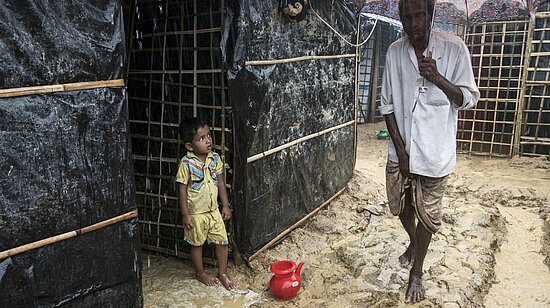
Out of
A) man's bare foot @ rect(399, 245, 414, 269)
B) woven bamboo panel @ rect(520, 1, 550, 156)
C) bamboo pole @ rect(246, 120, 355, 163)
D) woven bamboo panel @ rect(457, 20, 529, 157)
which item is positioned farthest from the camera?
woven bamboo panel @ rect(457, 20, 529, 157)

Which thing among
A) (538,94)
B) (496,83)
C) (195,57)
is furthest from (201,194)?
(538,94)

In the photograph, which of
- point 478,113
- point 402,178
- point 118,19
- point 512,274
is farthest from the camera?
point 478,113

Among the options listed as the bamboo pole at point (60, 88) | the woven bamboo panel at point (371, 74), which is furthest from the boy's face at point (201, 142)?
the woven bamboo panel at point (371, 74)

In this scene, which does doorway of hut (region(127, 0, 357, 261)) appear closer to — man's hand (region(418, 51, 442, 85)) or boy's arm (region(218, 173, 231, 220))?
boy's arm (region(218, 173, 231, 220))

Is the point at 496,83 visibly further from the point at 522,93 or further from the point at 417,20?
the point at 417,20

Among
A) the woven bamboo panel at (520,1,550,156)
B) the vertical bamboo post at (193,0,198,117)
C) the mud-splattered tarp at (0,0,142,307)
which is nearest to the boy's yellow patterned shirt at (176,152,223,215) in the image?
the vertical bamboo post at (193,0,198,117)

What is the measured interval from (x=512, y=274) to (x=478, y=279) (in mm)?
511

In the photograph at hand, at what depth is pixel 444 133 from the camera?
8.79 ft

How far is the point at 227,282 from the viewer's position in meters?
3.12

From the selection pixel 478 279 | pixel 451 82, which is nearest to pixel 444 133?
pixel 451 82

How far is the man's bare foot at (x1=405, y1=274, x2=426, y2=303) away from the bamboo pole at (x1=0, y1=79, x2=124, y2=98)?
2385 mm

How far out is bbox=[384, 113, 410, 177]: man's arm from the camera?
2.81 meters

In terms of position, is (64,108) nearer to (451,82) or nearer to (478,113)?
(451,82)

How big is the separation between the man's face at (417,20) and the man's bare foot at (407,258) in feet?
5.67
